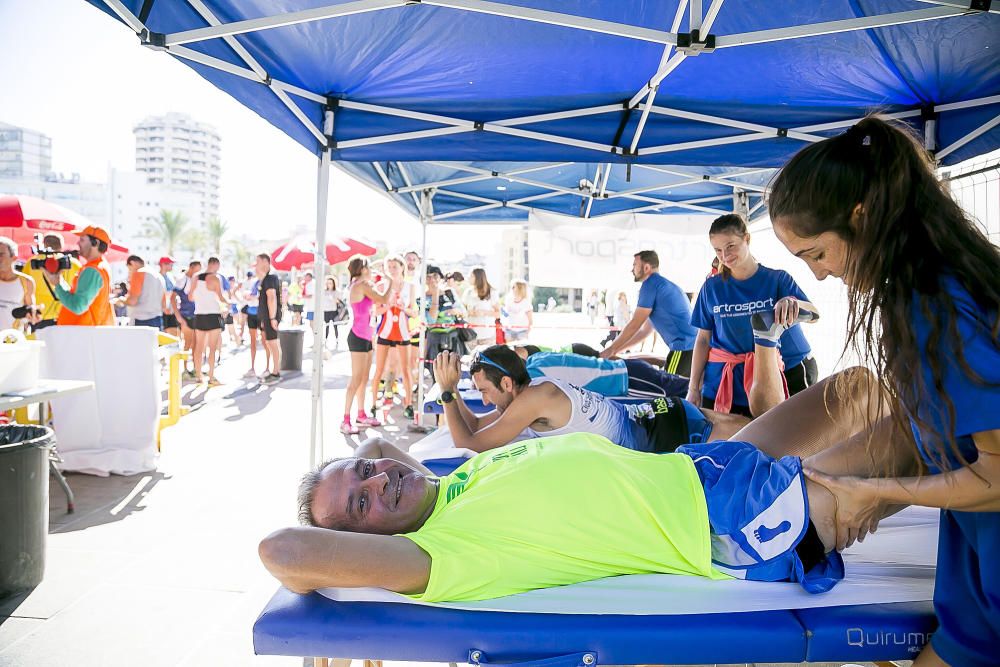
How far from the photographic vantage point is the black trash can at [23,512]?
2482mm

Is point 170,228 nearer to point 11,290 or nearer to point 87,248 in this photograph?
point 11,290

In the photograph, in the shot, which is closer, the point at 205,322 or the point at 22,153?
the point at 205,322

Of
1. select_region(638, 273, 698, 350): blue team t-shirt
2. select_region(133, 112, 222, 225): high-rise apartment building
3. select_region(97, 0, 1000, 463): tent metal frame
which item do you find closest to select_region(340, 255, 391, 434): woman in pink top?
select_region(97, 0, 1000, 463): tent metal frame

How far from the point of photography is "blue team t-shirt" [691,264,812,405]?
10.1 feet

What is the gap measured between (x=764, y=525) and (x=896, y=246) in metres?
0.72

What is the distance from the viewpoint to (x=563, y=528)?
4.76 ft

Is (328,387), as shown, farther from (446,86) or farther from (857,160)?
(857,160)

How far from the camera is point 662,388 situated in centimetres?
389

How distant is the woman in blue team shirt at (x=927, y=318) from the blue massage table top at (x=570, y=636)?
12cm

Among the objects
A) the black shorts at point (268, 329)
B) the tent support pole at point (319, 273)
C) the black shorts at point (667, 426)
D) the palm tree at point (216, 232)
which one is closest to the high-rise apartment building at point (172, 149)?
the palm tree at point (216, 232)

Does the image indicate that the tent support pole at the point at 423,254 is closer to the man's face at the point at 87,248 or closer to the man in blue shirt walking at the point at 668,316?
the man in blue shirt walking at the point at 668,316

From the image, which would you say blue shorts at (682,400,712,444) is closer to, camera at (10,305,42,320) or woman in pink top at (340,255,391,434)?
woman in pink top at (340,255,391,434)

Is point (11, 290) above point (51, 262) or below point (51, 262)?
below

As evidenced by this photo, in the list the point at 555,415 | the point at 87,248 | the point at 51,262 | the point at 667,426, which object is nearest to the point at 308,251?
the point at 51,262
